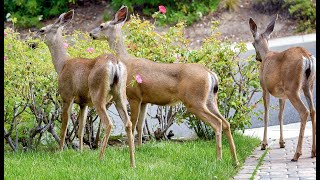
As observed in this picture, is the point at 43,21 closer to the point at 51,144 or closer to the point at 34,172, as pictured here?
the point at 51,144

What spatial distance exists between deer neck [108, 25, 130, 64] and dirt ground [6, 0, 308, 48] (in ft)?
42.3

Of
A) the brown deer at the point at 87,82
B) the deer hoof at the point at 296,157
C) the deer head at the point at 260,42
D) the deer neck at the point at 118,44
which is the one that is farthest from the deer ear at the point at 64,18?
the deer hoof at the point at 296,157

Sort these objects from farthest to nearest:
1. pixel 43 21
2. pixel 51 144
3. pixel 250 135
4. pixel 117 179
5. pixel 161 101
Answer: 1. pixel 43 21
2. pixel 250 135
3. pixel 51 144
4. pixel 161 101
5. pixel 117 179

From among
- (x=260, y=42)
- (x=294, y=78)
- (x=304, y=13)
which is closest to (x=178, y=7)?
(x=304, y=13)

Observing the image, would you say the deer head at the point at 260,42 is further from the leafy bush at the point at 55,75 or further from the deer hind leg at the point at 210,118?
the deer hind leg at the point at 210,118

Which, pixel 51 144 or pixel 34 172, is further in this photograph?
pixel 51 144

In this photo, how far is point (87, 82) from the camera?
8688 millimetres

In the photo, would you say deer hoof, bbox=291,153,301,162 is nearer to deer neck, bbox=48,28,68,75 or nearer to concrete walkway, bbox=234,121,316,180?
concrete walkway, bbox=234,121,316,180

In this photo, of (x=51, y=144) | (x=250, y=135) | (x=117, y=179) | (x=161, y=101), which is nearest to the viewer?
(x=117, y=179)

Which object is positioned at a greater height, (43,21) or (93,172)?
(43,21)

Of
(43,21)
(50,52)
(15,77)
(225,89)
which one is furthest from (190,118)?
(43,21)

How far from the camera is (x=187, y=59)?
33.5ft

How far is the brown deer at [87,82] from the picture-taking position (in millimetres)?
8203

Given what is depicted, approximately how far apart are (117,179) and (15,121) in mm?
2594
